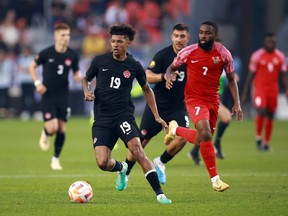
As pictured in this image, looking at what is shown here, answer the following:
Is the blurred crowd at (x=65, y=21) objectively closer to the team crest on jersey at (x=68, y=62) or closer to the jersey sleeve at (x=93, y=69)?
the team crest on jersey at (x=68, y=62)

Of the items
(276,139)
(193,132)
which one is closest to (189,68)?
(193,132)

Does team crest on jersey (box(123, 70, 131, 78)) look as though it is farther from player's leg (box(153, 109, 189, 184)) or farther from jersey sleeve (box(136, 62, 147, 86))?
player's leg (box(153, 109, 189, 184))

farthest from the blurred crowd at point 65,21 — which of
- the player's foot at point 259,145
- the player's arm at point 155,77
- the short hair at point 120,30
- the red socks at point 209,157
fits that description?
the short hair at point 120,30

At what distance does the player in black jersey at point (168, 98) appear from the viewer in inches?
601

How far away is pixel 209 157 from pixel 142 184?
217cm

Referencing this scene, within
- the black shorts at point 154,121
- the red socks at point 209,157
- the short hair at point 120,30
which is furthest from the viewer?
the black shorts at point 154,121

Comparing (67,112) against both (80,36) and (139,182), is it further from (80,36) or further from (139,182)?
(80,36)

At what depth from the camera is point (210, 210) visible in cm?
1151

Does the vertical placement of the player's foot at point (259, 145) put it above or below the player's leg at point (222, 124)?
below

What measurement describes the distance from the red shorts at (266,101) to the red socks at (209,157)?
991 centimetres

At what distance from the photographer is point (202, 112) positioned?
1350 centimetres

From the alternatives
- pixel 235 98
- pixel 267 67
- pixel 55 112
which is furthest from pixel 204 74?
pixel 267 67

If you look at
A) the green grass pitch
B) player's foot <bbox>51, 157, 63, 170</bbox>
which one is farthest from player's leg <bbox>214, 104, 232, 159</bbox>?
player's foot <bbox>51, 157, 63, 170</bbox>

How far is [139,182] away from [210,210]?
12.7 ft
